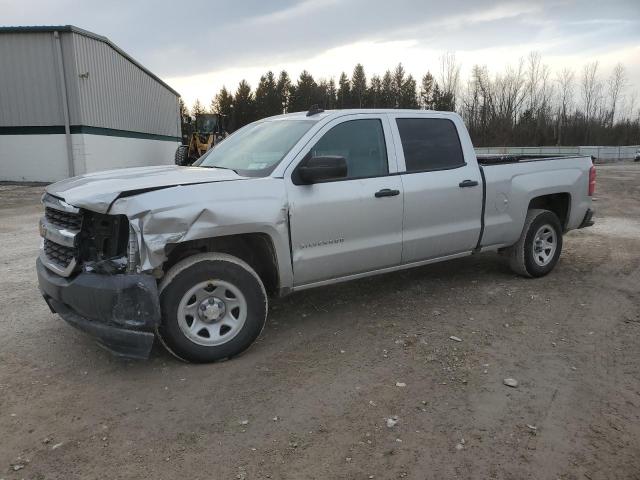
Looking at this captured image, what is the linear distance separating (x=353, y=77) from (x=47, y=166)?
251 ft

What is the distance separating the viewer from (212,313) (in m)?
3.99

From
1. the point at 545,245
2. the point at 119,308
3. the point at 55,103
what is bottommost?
the point at 545,245

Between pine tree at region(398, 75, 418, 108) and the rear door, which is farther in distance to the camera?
pine tree at region(398, 75, 418, 108)

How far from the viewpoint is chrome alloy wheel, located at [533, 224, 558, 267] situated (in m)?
6.31

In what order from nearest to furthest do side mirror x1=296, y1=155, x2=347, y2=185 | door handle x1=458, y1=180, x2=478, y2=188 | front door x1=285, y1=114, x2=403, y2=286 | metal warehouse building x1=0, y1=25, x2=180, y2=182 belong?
side mirror x1=296, y1=155, x2=347, y2=185, front door x1=285, y1=114, x2=403, y2=286, door handle x1=458, y1=180, x2=478, y2=188, metal warehouse building x1=0, y1=25, x2=180, y2=182

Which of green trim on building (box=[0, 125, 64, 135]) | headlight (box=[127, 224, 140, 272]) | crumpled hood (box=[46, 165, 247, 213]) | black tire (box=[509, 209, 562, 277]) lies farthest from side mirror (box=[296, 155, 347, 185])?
green trim on building (box=[0, 125, 64, 135])

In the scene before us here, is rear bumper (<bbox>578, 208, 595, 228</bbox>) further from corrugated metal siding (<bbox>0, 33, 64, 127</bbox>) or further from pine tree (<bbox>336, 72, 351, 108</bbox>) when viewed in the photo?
pine tree (<bbox>336, 72, 351, 108</bbox>)

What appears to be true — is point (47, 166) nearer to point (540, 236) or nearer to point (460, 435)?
point (540, 236)

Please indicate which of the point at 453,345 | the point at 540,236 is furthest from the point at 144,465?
the point at 540,236

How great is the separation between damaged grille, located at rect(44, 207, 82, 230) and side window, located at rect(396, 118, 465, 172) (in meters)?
2.91

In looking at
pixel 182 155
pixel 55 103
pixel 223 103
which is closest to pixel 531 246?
pixel 55 103

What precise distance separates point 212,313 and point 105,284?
788 mm

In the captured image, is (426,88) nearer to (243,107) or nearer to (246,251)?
(243,107)

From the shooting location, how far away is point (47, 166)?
67.6 ft
